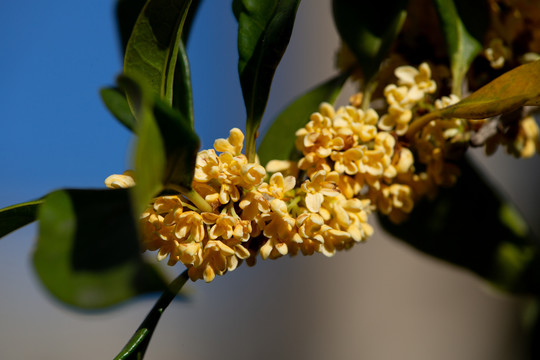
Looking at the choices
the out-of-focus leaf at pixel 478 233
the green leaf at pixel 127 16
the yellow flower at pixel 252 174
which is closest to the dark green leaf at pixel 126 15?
the green leaf at pixel 127 16

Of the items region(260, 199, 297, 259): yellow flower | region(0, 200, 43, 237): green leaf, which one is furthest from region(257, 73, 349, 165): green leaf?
region(0, 200, 43, 237): green leaf

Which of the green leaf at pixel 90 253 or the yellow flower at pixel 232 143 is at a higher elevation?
the green leaf at pixel 90 253

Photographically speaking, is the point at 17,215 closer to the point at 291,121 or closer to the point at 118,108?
the point at 118,108

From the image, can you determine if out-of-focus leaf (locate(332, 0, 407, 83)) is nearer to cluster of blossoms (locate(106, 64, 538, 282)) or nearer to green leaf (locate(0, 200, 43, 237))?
cluster of blossoms (locate(106, 64, 538, 282))

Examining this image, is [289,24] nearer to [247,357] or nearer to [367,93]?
[367,93]

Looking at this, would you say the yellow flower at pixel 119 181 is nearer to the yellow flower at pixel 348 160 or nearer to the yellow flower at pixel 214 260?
the yellow flower at pixel 214 260

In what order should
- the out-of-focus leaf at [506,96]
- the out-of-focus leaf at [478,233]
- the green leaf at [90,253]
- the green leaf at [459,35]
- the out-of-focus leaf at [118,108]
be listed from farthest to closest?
the out-of-focus leaf at [478,233] < the green leaf at [459,35] < the out-of-focus leaf at [118,108] < the out-of-focus leaf at [506,96] < the green leaf at [90,253]

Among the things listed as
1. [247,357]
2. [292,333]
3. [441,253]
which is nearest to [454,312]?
[292,333]
